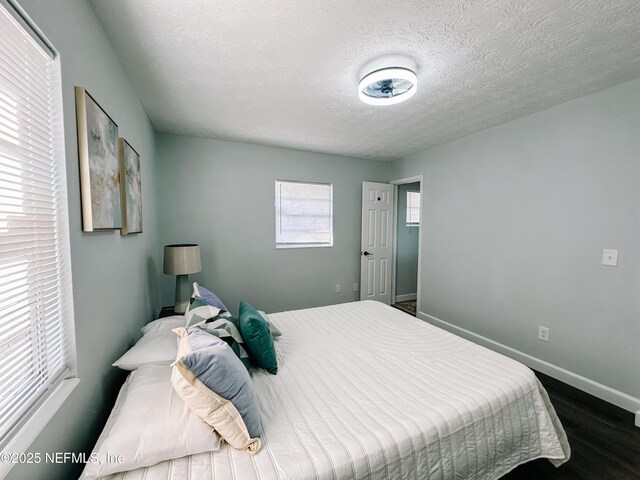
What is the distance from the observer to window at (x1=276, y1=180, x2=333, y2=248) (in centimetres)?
370

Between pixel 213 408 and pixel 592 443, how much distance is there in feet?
7.76

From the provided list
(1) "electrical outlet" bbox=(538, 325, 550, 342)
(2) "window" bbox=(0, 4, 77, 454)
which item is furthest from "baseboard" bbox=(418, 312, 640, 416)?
(2) "window" bbox=(0, 4, 77, 454)

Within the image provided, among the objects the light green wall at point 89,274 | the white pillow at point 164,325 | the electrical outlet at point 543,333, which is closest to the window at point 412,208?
the electrical outlet at point 543,333

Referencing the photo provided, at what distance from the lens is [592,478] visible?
4.66ft

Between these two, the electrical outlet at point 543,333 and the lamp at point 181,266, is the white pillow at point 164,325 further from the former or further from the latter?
the electrical outlet at point 543,333

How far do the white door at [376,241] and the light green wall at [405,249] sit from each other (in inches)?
19.4

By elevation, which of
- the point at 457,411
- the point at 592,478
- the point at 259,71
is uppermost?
the point at 259,71

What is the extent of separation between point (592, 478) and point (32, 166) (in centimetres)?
296

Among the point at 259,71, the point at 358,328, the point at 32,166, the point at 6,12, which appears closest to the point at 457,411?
the point at 358,328

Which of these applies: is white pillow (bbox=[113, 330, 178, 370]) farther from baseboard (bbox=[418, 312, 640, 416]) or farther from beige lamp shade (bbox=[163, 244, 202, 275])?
baseboard (bbox=[418, 312, 640, 416])

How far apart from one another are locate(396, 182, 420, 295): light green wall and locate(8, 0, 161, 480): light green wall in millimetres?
4138

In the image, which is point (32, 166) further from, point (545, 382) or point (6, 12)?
point (545, 382)

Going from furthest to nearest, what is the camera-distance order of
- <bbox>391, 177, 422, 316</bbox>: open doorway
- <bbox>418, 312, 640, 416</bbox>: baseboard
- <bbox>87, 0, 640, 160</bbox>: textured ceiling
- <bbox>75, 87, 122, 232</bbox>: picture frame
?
<bbox>391, 177, 422, 316</bbox>: open doorway
<bbox>418, 312, 640, 416</bbox>: baseboard
<bbox>87, 0, 640, 160</bbox>: textured ceiling
<bbox>75, 87, 122, 232</bbox>: picture frame

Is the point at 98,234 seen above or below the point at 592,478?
above
